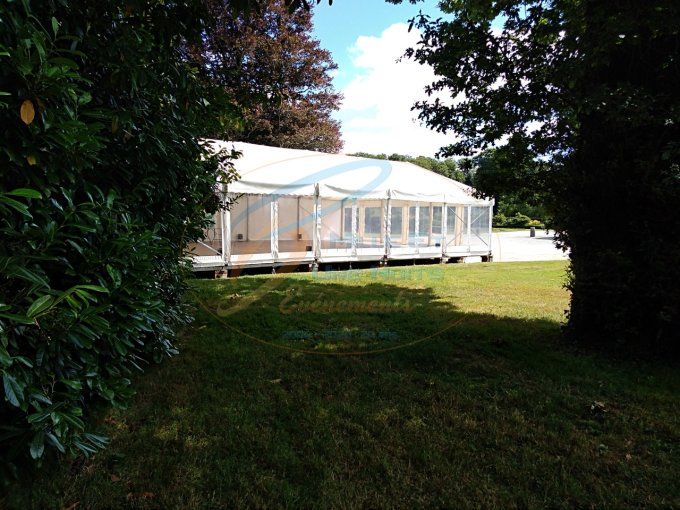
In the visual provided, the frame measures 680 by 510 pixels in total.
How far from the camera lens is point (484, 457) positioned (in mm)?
2670

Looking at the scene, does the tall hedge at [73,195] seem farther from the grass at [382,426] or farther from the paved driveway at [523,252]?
the paved driveway at [523,252]

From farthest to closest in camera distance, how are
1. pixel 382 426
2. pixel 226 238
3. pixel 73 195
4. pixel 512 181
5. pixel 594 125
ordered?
pixel 226 238, pixel 512 181, pixel 594 125, pixel 382 426, pixel 73 195

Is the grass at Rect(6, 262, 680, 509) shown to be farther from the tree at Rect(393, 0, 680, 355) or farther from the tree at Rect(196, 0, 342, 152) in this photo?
the tree at Rect(196, 0, 342, 152)

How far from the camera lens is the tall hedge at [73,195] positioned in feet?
4.66

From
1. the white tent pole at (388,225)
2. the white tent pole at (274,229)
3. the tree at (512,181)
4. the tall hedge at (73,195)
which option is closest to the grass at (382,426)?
the tall hedge at (73,195)

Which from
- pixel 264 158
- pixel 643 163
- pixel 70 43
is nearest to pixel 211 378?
pixel 70 43

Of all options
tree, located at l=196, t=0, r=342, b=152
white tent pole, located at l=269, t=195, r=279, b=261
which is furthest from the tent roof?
tree, located at l=196, t=0, r=342, b=152

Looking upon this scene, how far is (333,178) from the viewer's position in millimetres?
13266

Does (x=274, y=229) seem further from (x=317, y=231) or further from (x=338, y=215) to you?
(x=338, y=215)

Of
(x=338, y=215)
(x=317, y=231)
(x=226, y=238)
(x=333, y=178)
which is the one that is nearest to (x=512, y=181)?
(x=226, y=238)

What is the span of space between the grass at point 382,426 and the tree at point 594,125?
816 millimetres

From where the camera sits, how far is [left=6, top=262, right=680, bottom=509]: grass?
7.55ft

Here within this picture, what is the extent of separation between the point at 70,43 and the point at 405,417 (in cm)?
323

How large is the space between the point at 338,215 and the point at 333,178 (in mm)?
4524
